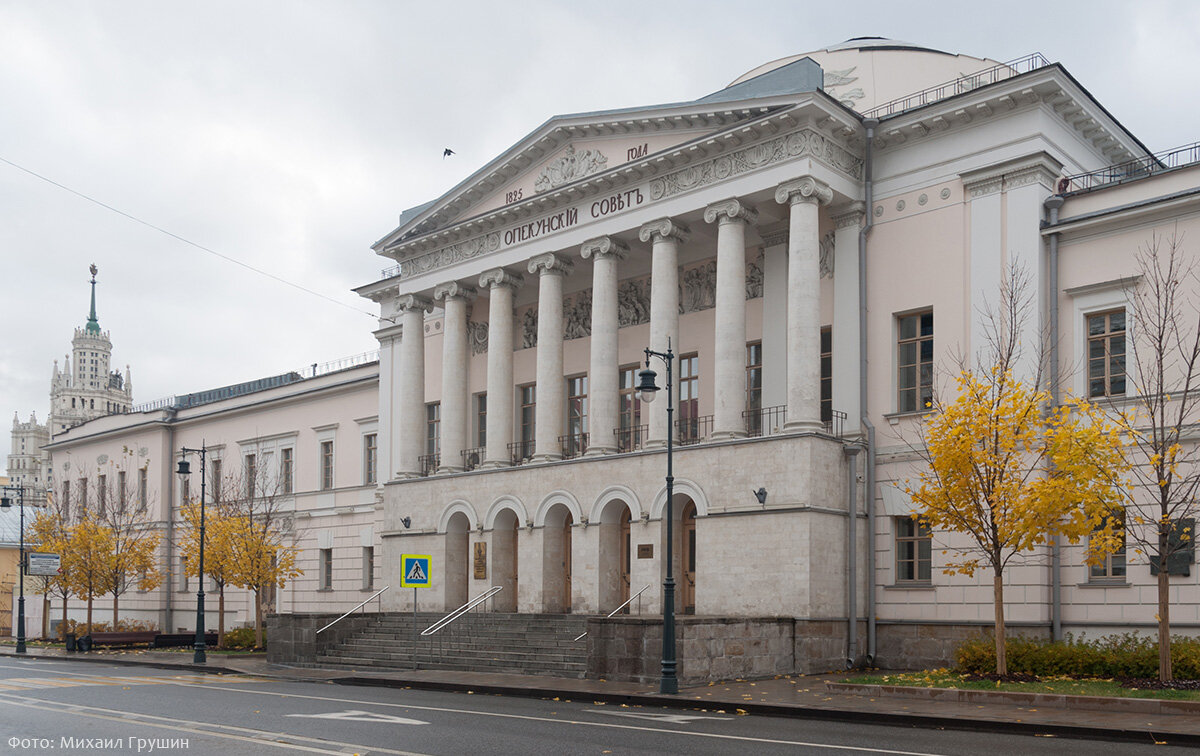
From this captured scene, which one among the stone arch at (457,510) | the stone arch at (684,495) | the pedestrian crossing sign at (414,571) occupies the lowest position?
the pedestrian crossing sign at (414,571)

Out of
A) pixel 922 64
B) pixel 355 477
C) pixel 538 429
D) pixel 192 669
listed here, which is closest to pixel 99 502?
pixel 355 477

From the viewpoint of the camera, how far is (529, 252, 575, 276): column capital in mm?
34156

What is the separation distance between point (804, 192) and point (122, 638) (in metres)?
31.7

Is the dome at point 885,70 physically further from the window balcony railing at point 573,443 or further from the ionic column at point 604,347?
the window balcony railing at point 573,443

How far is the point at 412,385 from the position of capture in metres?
38.7

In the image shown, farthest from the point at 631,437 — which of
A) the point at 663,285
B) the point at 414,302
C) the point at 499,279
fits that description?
the point at 414,302

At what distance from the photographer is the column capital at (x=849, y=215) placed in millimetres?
29344

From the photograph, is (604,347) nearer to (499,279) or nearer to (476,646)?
(499,279)

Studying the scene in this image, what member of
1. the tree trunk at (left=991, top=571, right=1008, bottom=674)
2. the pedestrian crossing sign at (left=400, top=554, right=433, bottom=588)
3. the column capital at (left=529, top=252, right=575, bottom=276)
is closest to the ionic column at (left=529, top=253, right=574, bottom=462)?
the column capital at (left=529, top=252, right=575, bottom=276)

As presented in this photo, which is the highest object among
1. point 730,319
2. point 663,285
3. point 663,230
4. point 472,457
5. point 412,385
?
point 663,230

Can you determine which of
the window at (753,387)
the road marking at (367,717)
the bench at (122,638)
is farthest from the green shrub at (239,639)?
the road marking at (367,717)

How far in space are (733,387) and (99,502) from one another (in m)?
43.6

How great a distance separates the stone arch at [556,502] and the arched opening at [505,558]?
1806 mm

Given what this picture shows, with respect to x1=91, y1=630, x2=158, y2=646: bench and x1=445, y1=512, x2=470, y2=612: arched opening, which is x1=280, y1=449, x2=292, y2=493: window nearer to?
x1=91, y1=630, x2=158, y2=646: bench
